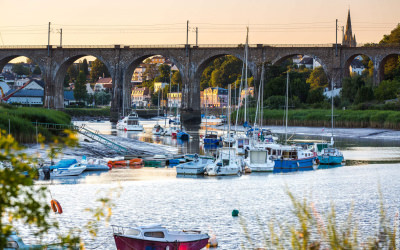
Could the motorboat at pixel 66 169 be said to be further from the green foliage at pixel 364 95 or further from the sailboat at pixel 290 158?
the green foliage at pixel 364 95

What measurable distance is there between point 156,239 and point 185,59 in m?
83.1

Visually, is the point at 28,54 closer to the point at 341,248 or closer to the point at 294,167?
the point at 294,167

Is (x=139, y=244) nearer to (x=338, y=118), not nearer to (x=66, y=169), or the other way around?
(x=66, y=169)

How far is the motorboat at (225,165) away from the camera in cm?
3612

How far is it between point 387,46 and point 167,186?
2572 inches

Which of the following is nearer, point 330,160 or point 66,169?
point 66,169

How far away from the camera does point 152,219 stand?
22.2m

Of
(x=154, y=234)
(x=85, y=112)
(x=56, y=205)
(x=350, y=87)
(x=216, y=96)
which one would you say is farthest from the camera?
(x=216, y=96)

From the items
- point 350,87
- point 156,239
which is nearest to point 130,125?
point 350,87

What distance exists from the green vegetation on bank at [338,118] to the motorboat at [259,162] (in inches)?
1396

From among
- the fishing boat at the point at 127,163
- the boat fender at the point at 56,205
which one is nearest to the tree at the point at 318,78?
the fishing boat at the point at 127,163

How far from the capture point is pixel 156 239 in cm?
1570

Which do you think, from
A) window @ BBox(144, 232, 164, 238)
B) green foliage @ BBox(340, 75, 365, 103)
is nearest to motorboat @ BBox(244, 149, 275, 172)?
window @ BBox(144, 232, 164, 238)

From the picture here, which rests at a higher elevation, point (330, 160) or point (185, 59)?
point (185, 59)
